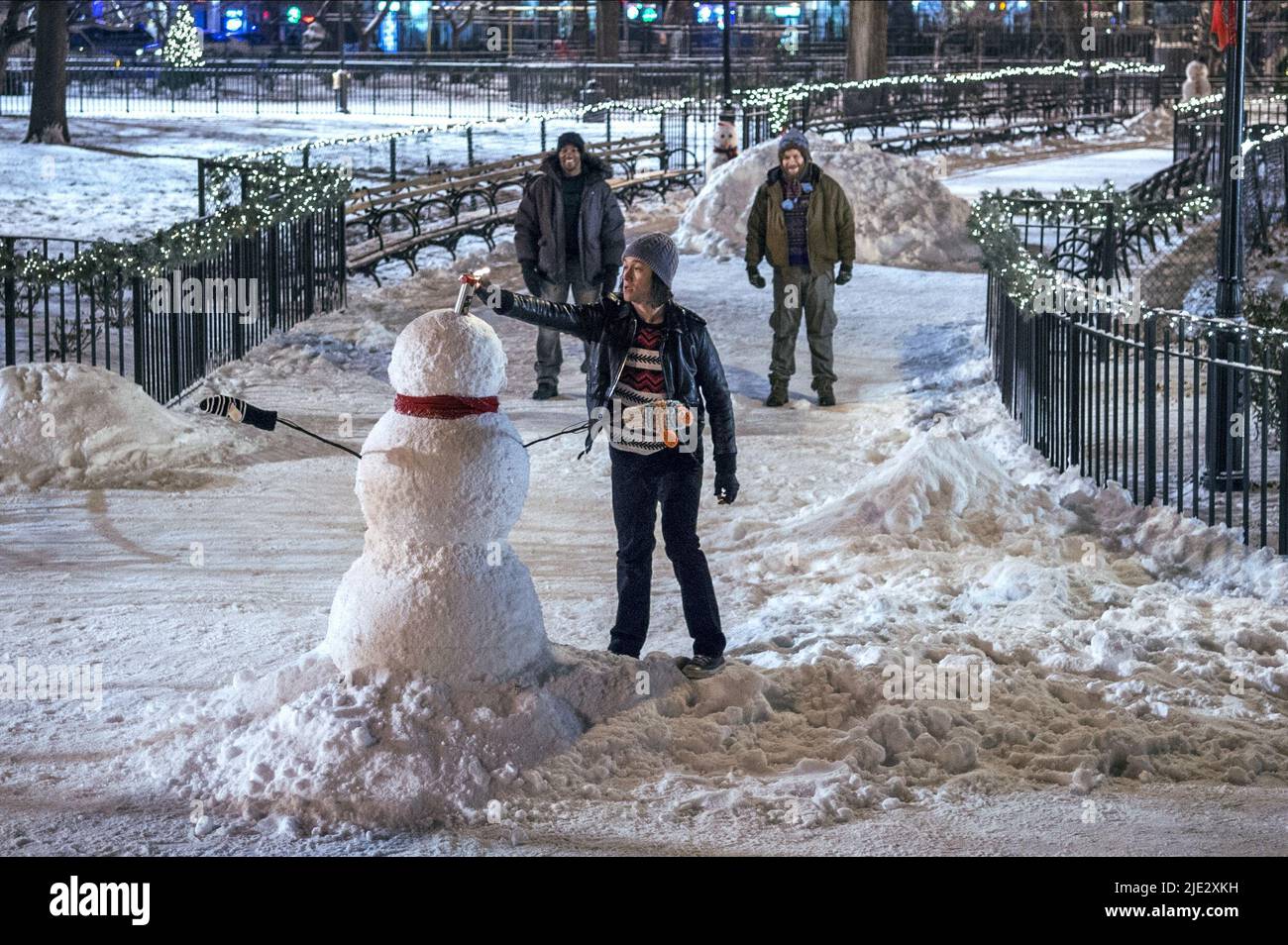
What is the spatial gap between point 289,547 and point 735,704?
3.23 metres

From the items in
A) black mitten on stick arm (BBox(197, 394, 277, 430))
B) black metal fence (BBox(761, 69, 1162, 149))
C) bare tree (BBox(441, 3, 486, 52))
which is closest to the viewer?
black mitten on stick arm (BBox(197, 394, 277, 430))

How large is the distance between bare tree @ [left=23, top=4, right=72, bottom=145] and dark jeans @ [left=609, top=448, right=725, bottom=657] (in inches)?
962

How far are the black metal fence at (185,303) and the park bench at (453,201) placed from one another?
6.11 ft

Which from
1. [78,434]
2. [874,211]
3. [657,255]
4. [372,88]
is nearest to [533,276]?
[78,434]

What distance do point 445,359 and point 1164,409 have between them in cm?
530

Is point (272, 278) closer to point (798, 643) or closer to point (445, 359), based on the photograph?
point (798, 643)

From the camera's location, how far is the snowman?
5727mm

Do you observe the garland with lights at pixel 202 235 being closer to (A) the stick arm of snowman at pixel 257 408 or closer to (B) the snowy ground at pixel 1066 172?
(A) the stick arm of snowman at pixel 257 408

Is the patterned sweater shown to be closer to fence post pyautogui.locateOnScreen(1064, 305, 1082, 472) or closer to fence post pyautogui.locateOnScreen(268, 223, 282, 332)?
fence post pyautogui.locateOnScreen(1064, 305, 1082, 472)

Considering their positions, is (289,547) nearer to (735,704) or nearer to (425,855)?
(735,704)

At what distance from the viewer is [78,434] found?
10.0 metres

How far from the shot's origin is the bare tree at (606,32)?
147ft

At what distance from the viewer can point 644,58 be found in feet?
164

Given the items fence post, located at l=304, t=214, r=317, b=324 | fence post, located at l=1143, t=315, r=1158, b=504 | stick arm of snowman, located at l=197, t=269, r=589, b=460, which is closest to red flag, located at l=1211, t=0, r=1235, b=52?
fence post, located at l=1143, t=315, r=1158, b=504
